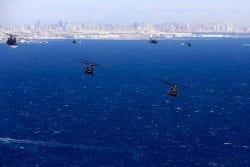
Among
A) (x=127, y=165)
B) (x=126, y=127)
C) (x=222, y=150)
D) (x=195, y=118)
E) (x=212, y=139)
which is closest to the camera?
(x=127, y=165)

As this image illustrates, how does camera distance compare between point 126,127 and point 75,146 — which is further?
point 126,127

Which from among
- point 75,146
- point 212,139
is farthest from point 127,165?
point 212,139

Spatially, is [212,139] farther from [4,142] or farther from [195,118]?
[4,142]

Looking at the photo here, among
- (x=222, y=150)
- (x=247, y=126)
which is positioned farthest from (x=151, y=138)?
(x=247, y=126)

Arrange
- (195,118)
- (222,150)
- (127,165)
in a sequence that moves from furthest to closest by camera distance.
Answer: (195,118)
(222,150)
(127,165)

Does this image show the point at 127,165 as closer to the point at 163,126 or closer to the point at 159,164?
the point at 159,164

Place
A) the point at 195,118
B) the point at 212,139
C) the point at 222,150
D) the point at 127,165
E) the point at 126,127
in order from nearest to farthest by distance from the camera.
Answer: the point at 127,165
the point at 222,150
the point at 212,139
the point at 126,127
the point at 195,118

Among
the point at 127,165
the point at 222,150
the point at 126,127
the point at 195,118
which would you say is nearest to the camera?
the point at 127,165

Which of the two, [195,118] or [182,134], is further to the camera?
[195,118]

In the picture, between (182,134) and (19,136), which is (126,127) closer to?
(182,134)
